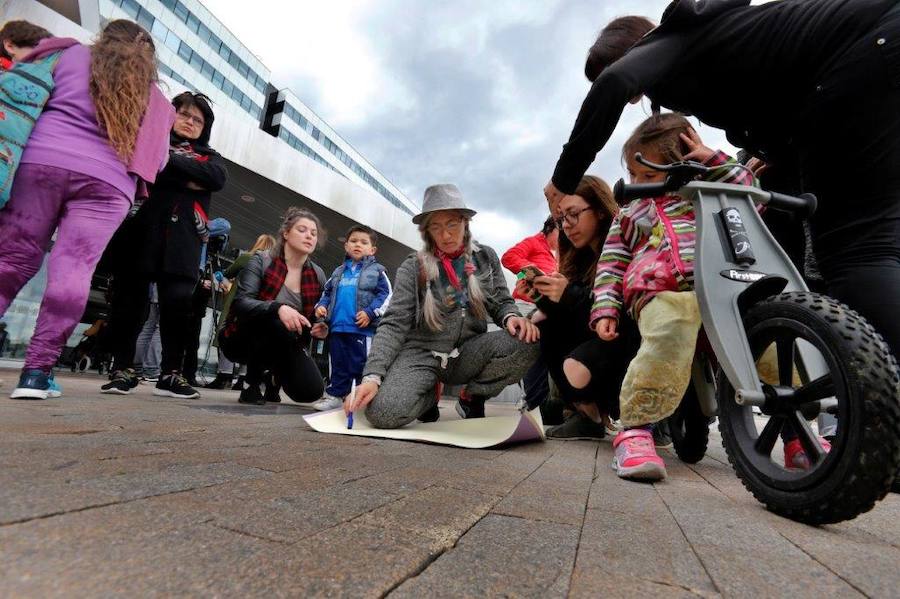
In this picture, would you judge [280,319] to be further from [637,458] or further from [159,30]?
[159,30]

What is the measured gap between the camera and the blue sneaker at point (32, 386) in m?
2.03

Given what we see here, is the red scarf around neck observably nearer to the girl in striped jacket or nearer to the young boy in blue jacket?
the girl in striped jacket

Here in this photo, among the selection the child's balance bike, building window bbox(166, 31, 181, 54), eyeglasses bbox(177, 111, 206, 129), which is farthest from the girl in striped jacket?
building window bbox(166, 31, 181, 54)

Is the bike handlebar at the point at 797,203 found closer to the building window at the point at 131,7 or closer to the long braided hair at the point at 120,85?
the long braided hair at the point at 120,85

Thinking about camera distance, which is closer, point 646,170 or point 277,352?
point 646,170

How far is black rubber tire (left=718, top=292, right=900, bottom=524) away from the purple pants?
2.60 m

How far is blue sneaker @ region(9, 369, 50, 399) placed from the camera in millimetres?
2029

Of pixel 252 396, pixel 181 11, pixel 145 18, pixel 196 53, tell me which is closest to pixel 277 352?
pixel 252 396

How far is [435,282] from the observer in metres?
2.79

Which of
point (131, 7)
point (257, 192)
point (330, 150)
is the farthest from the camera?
point (330, 150)

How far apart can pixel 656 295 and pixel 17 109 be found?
8.51 feet

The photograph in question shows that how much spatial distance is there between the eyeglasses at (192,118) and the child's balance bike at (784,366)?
115 inches

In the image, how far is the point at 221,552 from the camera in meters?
0.53

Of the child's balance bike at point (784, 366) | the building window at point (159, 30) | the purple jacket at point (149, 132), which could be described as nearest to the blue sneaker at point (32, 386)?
the purple jacket at point (149, 132)
